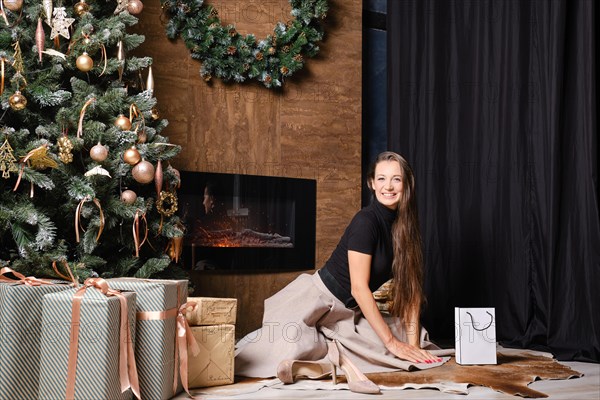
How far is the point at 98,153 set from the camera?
279 centimetres

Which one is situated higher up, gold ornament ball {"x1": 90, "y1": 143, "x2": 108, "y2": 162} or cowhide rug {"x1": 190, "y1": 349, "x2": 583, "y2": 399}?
gold ornament ball {"x1": 90, "y1": 143, "x2": 108, "y2": 162}

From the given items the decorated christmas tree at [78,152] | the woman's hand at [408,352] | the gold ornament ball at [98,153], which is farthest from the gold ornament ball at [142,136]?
the woman's hand at [408,352]

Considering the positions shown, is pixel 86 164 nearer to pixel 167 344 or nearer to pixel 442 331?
pixel 167 344

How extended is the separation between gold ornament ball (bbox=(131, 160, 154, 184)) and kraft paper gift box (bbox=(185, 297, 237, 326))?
1.89 feet

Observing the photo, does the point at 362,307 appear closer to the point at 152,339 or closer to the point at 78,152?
the point at 152,339

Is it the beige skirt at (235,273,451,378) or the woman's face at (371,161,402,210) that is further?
the woman's face at (371,161,402,210)

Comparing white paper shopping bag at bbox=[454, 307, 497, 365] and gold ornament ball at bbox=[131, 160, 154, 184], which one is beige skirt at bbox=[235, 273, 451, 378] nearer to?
white paper shopping bag at bbox=[454, 307, 497, 365]

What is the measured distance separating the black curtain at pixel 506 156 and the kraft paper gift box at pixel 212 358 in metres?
1.76

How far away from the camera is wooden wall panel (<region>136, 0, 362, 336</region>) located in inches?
156

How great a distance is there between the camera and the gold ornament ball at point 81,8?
299 cm

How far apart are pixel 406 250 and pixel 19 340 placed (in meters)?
1.62

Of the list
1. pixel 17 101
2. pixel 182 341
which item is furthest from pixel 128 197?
pixel 182 341

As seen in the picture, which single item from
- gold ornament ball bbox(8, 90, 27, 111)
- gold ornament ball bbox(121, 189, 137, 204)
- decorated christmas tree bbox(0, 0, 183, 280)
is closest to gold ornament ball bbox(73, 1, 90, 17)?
decorated christmas tree bbox(0, 0, 183, 280)

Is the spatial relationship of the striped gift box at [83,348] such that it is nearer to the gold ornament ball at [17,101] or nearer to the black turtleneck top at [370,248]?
the gold ornament ball at [17,101]
